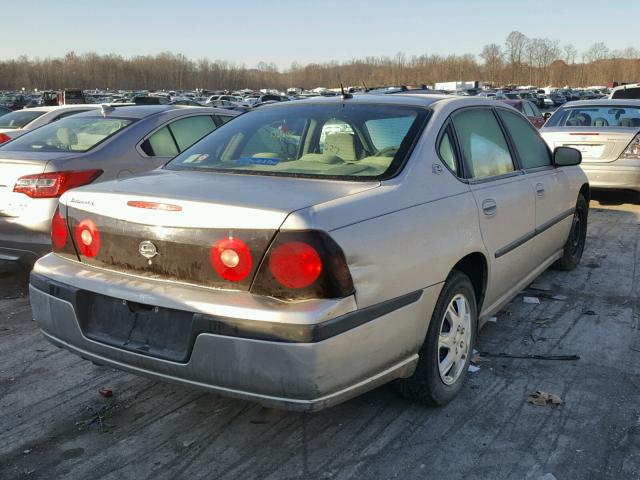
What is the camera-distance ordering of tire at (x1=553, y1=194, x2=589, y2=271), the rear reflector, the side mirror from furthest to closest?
tire at (x1=553, y1=194, x2=589, y2=271) → the side mirror → the rear reflector

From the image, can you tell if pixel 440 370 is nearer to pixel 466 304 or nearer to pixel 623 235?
pixel 466 304

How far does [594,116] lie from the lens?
33.9 ft

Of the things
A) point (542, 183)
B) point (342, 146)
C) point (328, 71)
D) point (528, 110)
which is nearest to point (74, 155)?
point (342, 146)

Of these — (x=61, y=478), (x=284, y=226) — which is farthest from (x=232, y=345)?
(x=61, y=478)

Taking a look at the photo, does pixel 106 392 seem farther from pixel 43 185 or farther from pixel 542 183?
pixel 542 183

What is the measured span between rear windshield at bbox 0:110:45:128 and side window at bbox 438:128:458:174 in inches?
397

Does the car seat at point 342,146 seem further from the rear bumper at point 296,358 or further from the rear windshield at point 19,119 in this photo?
the rear windshield at point 19,119

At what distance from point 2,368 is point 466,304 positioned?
283cm

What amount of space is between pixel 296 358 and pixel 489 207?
1.74 meters

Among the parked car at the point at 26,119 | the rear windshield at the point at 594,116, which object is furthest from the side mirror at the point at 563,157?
the parked car at the point at 26,119

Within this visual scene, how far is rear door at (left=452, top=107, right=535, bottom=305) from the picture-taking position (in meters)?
3.70

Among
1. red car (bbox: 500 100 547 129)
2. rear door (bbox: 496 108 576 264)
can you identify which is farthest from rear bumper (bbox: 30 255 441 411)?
red car (bbox: 500 100 547 129)

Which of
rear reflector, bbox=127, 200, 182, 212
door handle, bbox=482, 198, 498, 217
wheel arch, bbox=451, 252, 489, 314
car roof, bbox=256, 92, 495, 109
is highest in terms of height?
car roof, bbox=256, 92, 495, 109

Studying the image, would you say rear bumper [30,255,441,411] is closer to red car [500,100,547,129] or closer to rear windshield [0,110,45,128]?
rear windshield [0,110,45,128]
